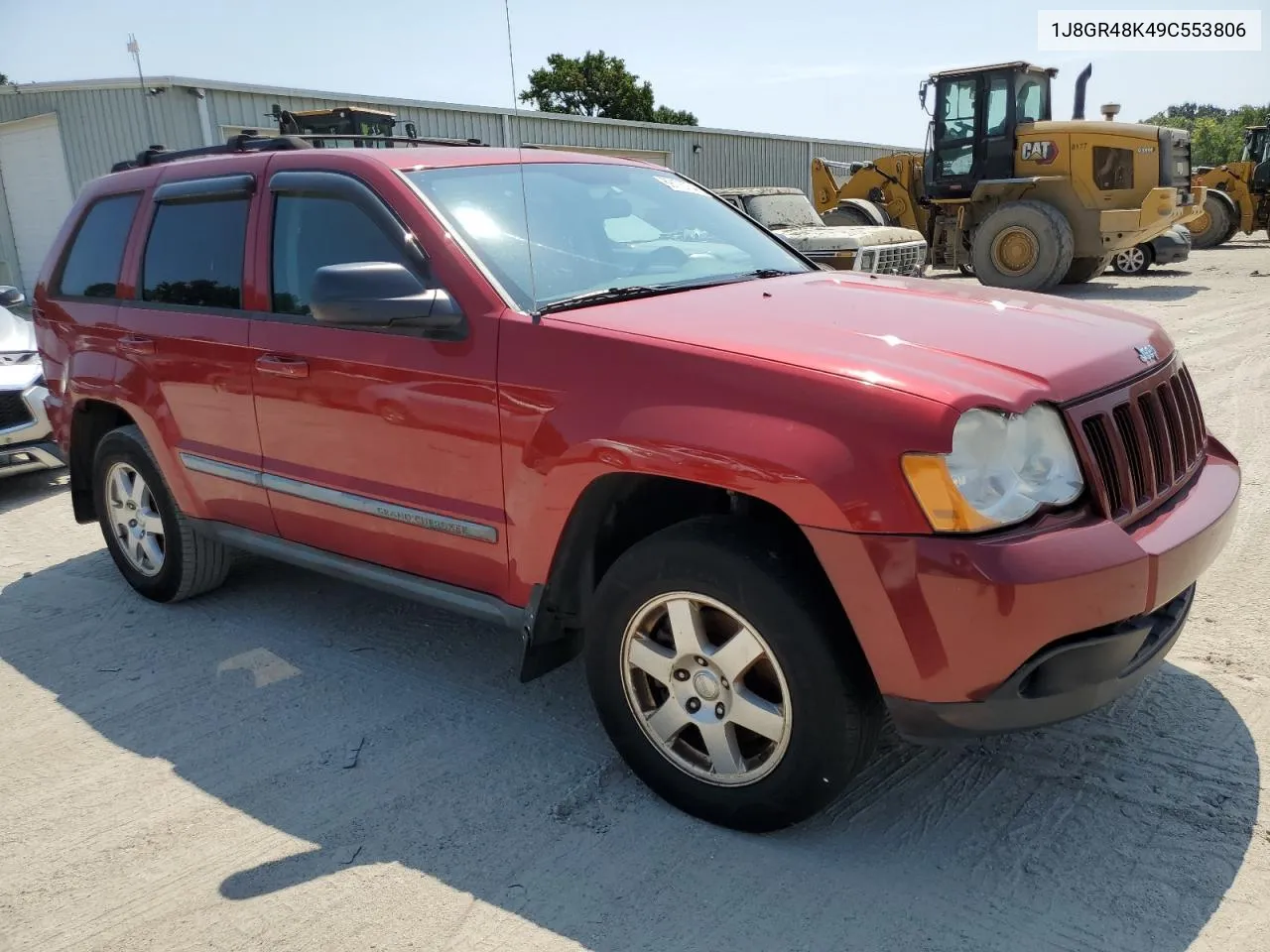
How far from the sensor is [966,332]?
2.76m

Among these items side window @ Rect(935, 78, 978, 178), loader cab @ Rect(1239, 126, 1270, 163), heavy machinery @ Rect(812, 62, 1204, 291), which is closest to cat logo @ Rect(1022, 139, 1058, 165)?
heavy machinery @ Rect(812, 62, 1204, 291)

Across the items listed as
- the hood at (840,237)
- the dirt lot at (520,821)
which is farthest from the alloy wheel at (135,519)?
the hood at (840,237)

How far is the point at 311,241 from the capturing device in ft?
11.8

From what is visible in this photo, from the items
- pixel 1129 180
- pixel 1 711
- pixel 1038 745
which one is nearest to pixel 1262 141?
pixel 1129 180

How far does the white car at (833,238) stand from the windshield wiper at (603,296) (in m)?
7.38

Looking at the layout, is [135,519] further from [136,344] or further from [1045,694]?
[1045,694]

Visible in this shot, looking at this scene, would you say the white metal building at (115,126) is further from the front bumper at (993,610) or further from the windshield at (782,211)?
the front bumper at (993,610)

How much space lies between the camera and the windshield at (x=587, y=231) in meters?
3.20

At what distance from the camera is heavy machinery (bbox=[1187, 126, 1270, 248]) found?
21.8 m

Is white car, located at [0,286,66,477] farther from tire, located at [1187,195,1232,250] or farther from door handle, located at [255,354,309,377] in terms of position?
tire, located at [1187,195,1232,250]

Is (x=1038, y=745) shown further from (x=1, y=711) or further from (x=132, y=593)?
(x=132, y=593)

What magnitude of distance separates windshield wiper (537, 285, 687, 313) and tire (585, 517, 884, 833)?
77cm

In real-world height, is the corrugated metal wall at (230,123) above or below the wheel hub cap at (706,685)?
above

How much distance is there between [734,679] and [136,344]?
2993mm
